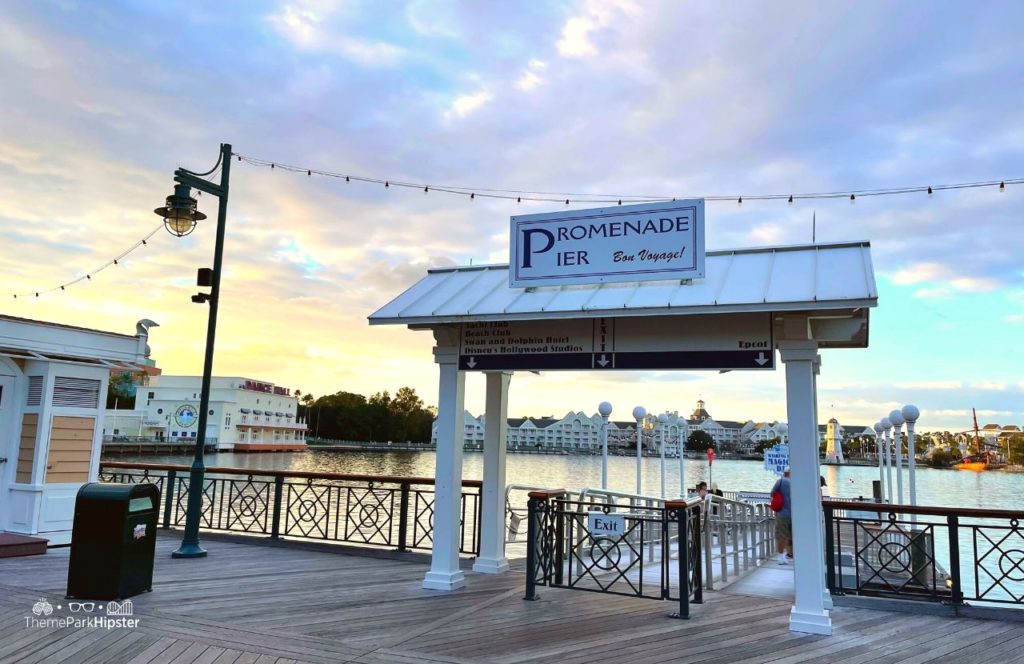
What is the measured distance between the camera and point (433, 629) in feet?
17.3

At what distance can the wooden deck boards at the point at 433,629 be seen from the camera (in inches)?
180

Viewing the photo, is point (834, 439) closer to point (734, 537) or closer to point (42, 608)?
point (734, 537)

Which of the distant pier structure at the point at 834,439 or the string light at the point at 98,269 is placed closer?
the string light at the point at 98,269

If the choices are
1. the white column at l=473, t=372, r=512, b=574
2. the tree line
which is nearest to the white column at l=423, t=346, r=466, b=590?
the white column at l=473, t=372, r=512, b=574

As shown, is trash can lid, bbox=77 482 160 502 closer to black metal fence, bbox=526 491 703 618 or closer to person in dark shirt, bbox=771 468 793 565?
black metal fence, bbox=526 491 703 618

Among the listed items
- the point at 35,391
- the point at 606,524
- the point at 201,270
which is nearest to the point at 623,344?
the point at 606,524

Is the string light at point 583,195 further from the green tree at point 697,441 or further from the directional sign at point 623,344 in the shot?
the green tree at point 697,441

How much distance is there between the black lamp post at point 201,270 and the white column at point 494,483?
347 centimetres

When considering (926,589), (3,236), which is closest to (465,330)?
(926,589)

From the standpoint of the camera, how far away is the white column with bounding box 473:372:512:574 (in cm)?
778

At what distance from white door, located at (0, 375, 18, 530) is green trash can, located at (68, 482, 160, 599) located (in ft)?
12.2

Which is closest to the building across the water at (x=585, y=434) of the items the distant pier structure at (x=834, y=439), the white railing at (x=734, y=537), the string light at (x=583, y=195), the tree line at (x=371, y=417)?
the tree line at (x=371, y=417)

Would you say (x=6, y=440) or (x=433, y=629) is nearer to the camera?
(x=433, y=629)

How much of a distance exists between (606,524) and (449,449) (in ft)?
6.47
